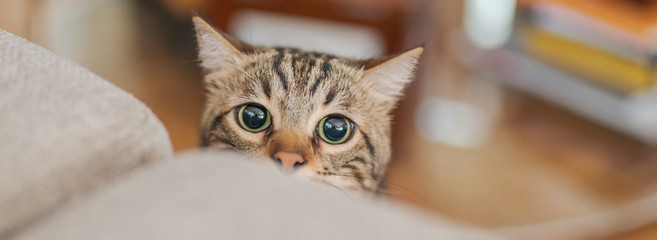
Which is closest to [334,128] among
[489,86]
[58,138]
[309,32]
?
[58,138]

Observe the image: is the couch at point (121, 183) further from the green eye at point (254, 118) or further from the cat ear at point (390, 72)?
the cat ear at point (390, 72)

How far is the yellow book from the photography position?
7.18ft

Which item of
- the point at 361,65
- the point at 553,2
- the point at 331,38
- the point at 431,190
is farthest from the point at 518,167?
the point at 361,65

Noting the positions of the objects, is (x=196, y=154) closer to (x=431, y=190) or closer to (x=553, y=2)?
(x=431, y=190)

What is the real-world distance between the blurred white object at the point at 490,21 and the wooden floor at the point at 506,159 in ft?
1.00

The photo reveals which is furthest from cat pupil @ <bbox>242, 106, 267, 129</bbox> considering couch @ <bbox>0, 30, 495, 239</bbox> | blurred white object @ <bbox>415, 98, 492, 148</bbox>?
blurred white object @ <bbox>415, 98, 492, 148</bbox>

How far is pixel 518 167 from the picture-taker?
2537mm

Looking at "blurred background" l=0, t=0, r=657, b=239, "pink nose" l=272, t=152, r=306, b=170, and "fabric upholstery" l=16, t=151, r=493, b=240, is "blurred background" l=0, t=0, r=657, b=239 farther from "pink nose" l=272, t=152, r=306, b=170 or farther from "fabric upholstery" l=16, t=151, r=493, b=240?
"fabric upholstery" l=16, t=151, r=493, b=240

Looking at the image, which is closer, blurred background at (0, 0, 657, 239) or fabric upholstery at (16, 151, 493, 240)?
fabric upholstery at (16, 151, 493, 240)

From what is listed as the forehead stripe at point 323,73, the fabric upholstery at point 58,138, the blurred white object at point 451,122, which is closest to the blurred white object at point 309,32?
the blurred white object at point 451,122

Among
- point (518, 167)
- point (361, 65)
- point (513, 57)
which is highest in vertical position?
point (513, 57)

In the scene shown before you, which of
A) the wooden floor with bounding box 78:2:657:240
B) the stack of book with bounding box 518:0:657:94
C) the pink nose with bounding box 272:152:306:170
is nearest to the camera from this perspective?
the pink nose with bounding box 272:152:306:170

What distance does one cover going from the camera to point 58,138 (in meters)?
0.45

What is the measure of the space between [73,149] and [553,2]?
2270mm
